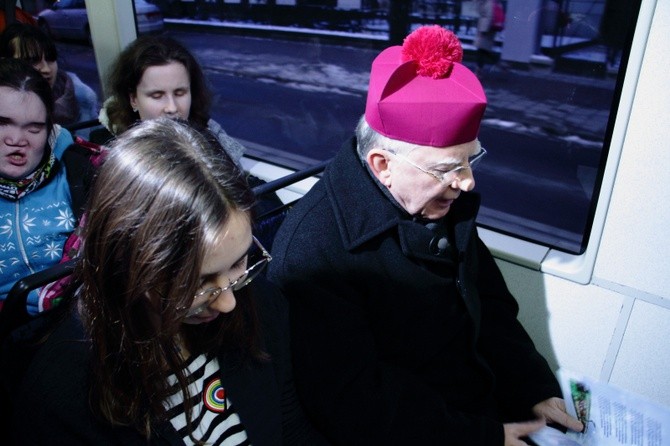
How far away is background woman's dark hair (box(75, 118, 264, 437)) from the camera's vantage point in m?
0.86

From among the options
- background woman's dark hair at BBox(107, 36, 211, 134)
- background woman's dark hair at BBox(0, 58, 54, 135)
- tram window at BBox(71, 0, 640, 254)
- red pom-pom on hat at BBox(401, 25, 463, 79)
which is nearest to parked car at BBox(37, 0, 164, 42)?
tram window at BBox(71, 0, 640, 254)

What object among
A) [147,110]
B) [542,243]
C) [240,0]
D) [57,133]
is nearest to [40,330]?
[57,133]

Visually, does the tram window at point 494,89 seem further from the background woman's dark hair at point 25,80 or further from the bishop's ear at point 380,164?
the background woman's dark hair at point 25,80

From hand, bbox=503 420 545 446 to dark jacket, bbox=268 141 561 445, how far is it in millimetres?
45

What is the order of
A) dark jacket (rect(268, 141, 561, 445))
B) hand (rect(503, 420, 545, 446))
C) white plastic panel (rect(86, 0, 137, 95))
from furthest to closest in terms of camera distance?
white plastic panel (rect(86, 0, 137, 95))
hand (rect(503, 420, 545, 446))
dark jacket (rect(268, 141, 561, 445))

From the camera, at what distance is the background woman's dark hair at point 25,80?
1.69 metres

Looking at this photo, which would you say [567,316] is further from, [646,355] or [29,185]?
[29,185]

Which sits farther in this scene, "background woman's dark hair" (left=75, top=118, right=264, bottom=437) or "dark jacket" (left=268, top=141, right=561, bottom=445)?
"dark jacket" (left=268, top=141, right=561, bottom=445)

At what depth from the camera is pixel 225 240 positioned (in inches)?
36.4

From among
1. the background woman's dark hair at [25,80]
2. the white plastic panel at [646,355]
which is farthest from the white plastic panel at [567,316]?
the background woman's dark hair at [25,80]

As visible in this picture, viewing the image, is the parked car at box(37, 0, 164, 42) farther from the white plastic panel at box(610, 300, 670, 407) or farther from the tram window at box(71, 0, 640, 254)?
the white plastic panel at box(610, 300, 670, 407)

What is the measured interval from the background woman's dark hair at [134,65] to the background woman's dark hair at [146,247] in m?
1.49

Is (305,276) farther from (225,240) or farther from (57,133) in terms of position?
(57,133)

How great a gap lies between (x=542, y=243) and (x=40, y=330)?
1736mm
